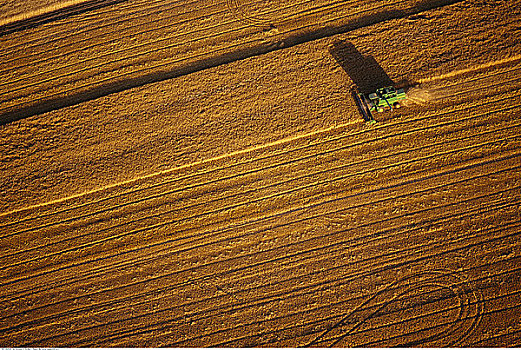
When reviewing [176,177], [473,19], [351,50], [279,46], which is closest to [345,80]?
[351,50]

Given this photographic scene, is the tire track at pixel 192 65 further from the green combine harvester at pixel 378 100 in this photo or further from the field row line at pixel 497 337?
the field row line at pixel 497 337

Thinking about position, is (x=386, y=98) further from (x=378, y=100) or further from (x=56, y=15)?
(x=56, y=15)

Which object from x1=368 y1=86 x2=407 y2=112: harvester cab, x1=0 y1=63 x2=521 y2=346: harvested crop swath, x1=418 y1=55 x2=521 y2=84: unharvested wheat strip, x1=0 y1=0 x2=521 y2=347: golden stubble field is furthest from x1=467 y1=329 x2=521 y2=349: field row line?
x1=418 y1=55 x2=521 y2=84: unharvested wheat strip

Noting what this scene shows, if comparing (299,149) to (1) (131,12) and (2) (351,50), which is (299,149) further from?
(1) (131,12)

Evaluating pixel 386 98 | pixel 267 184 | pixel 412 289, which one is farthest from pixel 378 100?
pixel 412 289

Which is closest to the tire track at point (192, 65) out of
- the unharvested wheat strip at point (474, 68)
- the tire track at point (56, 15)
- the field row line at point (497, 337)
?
the unharvested wheat strip at point (474, 68)
